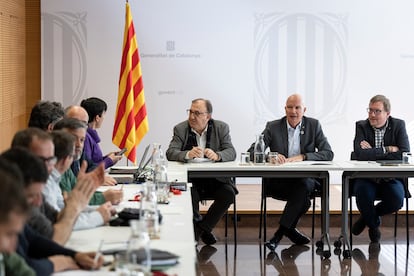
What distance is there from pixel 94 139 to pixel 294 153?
183 cm

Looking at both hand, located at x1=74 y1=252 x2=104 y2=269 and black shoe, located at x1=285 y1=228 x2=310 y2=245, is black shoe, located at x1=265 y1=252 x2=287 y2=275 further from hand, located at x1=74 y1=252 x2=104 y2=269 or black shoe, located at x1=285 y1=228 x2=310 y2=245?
hand, located at x1=74 y1=252 x2=104 y2=269

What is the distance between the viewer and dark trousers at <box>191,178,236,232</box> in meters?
7.30

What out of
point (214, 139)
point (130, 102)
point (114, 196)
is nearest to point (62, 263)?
point (114, 196)

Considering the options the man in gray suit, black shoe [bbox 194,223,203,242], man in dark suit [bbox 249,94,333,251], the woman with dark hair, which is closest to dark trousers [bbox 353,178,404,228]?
man in dark suit [bbox 249,94,333,251]

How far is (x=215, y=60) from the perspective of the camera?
9562 millimetres

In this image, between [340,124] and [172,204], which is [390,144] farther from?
[172,204]

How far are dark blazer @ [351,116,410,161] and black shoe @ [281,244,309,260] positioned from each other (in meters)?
0.95

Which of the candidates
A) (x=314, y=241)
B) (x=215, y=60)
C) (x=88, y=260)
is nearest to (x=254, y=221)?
(x=314, y=241)

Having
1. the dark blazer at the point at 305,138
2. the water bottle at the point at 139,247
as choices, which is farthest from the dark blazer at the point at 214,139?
the water bottle at the point at 139,247

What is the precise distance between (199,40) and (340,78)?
5.40ft

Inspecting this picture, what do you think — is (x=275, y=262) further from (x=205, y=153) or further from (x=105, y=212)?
(x=105, y=212)

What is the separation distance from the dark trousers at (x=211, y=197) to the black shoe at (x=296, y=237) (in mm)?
580

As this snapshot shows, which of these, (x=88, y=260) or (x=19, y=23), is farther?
(x=19, y=23)

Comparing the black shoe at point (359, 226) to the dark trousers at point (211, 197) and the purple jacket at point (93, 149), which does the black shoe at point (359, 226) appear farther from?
the purple jacket at point (93, 149)
